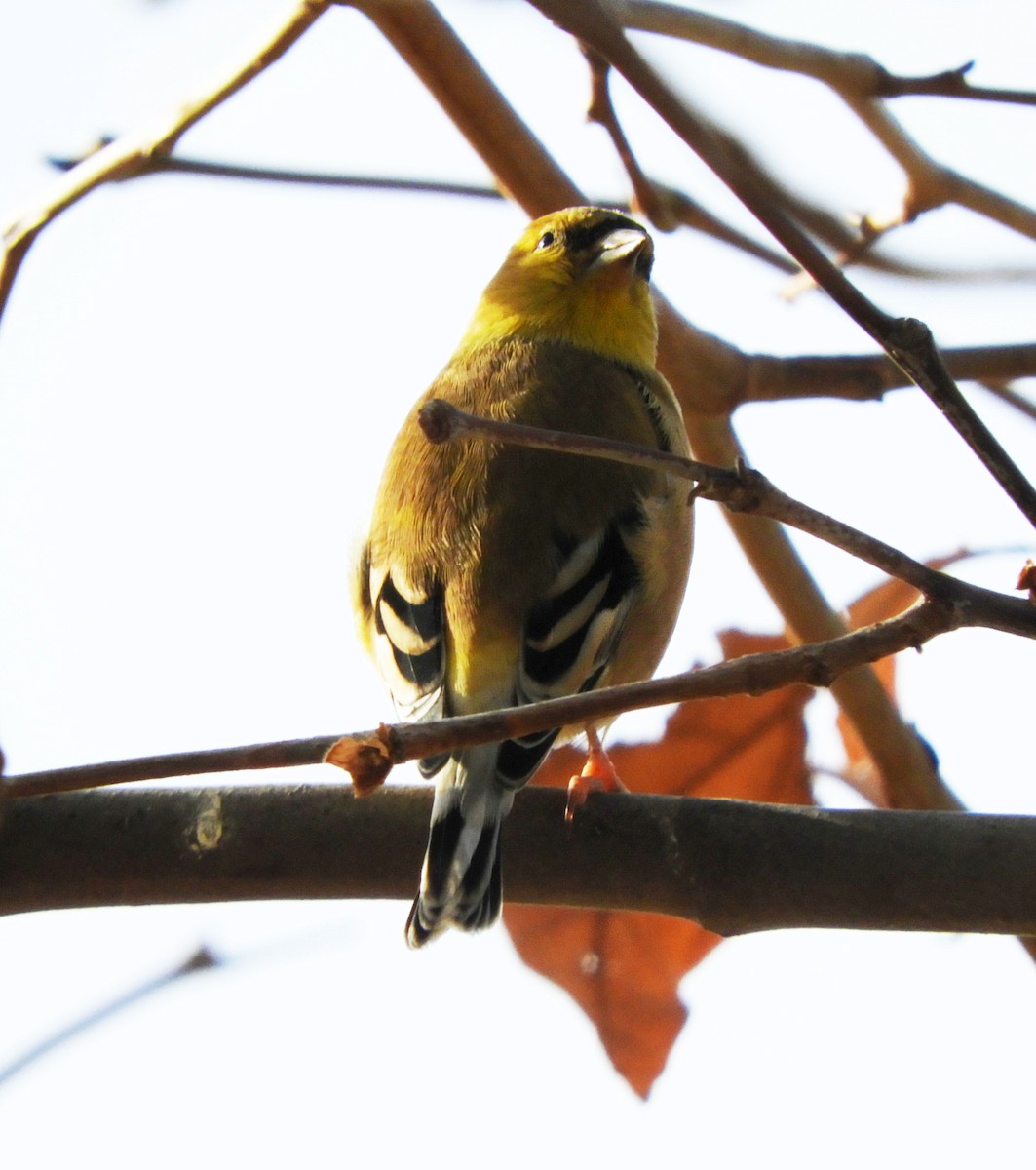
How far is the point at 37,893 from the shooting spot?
2.59 m

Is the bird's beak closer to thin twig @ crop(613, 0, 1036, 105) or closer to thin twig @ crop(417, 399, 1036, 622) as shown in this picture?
thin twig @ crop(613, 0, 1036, 105)

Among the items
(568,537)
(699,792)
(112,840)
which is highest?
(568,537)

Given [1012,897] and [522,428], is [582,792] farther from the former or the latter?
[522,428]

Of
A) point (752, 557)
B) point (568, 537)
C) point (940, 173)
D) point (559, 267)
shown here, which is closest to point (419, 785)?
point (568, 537)

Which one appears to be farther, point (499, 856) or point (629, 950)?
point (629, 950)

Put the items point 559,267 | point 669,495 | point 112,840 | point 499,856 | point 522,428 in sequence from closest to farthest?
point 522,428
point 112,840
point 499,856
point 669,495
point 559,267

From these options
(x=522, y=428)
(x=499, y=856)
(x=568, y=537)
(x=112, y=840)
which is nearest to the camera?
(x=522, y=428)

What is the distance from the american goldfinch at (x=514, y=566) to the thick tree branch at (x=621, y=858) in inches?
8.7

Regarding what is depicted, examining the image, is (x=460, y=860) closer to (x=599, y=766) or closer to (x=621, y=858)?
(x=621, y=858)

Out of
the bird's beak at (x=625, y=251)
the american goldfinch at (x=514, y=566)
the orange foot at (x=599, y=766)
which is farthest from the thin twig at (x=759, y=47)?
the orange foot at (x=599, y=766)

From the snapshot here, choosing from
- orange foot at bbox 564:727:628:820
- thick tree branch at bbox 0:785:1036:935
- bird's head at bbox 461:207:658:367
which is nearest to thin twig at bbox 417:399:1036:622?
thick tree branch at bbox 0:785:1036:935

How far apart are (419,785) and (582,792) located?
34 cm

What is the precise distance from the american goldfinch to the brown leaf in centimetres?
26

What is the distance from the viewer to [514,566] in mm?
3674
